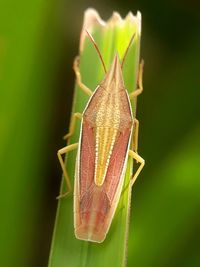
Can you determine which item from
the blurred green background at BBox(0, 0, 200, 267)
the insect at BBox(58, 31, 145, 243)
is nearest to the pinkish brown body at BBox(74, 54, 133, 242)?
the insect at BBox(58, 31, 145, 243)

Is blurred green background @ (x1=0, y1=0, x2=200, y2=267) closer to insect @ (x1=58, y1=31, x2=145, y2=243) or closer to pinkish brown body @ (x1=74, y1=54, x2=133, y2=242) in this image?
insect @ (x1=58, y1=31, x2=145, y2=243)

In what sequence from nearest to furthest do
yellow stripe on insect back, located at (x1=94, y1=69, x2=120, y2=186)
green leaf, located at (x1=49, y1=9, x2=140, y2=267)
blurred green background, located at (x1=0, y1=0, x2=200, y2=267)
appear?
green leaf, located at (x1=49, y1=9, x2=140, y2=267) → yellow stripe on insect back, located at (x1=94, y1=69, x2=120, y2=186) → blurred green background, located at (x1=0, y1=0, x2=200, y2=267)

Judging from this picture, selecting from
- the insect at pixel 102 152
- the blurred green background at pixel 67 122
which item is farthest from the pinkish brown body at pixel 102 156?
the blurred green background at pixel 67 122

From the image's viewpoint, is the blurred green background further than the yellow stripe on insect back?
Yes

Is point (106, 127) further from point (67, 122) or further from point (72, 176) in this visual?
point (67, 122)

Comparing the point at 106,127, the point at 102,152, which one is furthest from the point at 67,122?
the point at 102,152

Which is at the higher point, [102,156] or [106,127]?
[106,127]

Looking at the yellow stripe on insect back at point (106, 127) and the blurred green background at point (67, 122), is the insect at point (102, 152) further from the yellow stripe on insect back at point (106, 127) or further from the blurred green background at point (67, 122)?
the blurred green background at point (67, 122)
